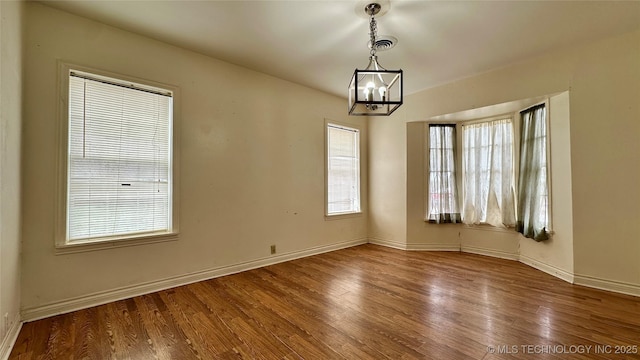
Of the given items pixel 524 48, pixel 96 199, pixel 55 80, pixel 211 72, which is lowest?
pixel 96 199

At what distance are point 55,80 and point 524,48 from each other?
16.1ft

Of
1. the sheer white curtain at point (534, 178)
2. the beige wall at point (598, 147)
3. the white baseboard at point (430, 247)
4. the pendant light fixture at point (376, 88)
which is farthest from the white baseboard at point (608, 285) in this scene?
the pendant light fixture at point (376, 88)

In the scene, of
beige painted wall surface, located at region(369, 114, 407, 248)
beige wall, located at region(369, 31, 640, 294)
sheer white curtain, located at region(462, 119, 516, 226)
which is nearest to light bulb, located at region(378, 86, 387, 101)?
beige wall, located at region(369, 31, 640, 294)

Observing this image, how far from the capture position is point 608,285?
291cm

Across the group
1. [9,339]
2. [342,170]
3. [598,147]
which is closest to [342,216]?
[342,170]

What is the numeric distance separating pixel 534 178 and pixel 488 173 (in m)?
0.70

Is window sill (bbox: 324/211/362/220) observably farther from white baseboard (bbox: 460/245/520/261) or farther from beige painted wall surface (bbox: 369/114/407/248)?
white baseboard (bbox: 460/245/520/261)

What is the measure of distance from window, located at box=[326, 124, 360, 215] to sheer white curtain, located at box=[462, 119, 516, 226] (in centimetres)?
188

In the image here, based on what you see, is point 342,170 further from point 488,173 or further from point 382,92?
point 382,92

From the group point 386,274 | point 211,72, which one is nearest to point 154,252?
point 211,72

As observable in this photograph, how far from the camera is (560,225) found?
3.29 meters

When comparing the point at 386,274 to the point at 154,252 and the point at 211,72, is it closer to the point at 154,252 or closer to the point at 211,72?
the point at 154,252

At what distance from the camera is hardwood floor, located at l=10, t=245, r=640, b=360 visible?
1.85 meters

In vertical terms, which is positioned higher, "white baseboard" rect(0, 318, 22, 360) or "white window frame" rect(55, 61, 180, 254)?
"white window frame" rect(55, 61, 180, 254)
